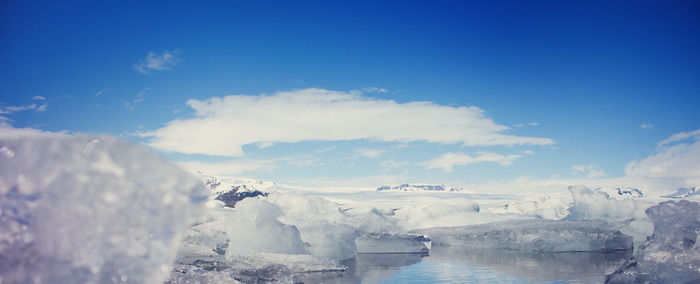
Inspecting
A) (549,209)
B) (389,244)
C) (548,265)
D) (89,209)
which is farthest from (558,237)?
(549,209)

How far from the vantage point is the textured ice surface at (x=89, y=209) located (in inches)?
66.2

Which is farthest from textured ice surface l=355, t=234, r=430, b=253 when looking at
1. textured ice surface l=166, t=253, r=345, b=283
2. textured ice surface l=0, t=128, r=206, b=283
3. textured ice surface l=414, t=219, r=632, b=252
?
textured ice surface l=0, t=128, r=206, b=283

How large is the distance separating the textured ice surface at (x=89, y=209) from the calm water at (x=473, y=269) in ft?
10.2

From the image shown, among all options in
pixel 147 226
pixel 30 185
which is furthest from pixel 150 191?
pixel 30 185

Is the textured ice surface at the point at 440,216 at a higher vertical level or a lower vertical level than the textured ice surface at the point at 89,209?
lower

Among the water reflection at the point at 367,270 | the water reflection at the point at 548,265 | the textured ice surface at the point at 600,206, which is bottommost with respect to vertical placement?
the water reflection at the point at 367,270

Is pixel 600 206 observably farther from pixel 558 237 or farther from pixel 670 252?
pixel 670 252

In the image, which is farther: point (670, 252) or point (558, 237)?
point (558, 237)

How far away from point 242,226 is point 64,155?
476cm

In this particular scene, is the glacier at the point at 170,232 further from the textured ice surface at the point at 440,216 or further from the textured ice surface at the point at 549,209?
the textured ice surface at the point at 549,209

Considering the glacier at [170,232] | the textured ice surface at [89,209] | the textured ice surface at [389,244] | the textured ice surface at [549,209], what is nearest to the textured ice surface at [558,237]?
the glacier at [170,232]

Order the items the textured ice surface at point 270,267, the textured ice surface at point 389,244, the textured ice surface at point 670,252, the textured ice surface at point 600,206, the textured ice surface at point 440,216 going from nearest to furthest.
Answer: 1. the textured ice surface at point 670,252
2. the textured ice surface at point 270,267
3. the textured ice surface at point 389,244
4. the textured ice surface at point 600,206
5. the textured ice surface at point 440,216

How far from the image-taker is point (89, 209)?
1728mm

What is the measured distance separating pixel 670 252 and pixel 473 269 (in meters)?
2.20
